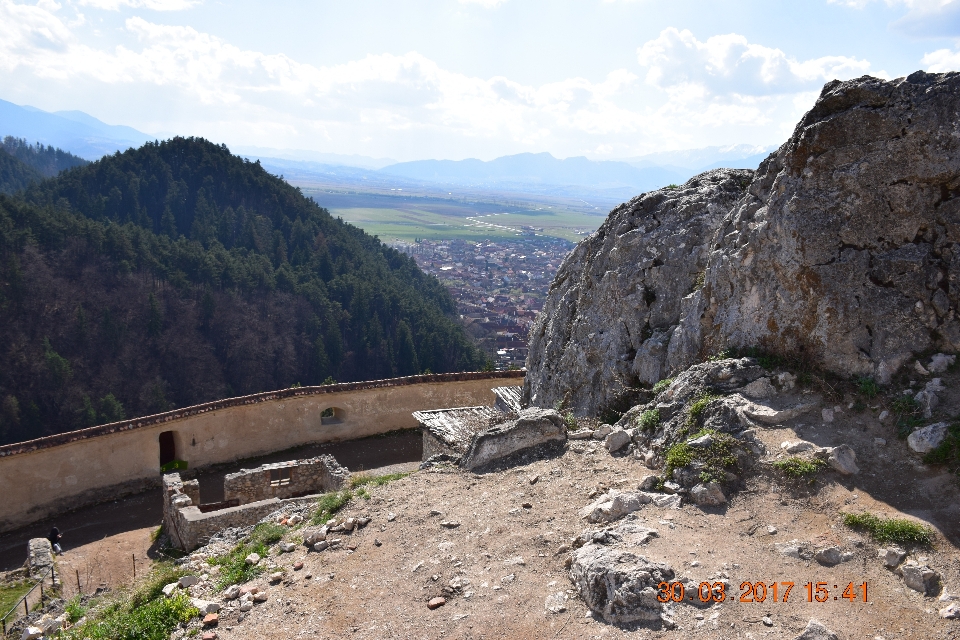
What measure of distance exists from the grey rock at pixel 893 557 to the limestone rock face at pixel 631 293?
529 centimetres

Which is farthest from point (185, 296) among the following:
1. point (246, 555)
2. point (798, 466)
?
point (798, 466)

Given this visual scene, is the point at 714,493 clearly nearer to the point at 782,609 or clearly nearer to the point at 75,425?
the point at 782,609

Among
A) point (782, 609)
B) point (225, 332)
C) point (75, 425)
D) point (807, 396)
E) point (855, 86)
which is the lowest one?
point (75, 425)

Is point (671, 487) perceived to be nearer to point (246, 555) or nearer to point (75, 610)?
point (246, 555)

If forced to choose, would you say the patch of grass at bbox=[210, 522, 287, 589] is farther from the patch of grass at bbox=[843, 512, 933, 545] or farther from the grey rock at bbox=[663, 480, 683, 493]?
the patch of grass at bbox=[843, 512, 933, 545]

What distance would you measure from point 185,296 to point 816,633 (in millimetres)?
51582

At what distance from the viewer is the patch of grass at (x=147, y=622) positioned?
753 cm

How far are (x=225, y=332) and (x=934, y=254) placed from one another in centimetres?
4978

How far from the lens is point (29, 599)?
11.9 m

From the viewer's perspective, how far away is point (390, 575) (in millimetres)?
7824

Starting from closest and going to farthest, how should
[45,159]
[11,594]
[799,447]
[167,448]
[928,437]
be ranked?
1. [928,437]
2. [799,447]
3. [11,594]
4. [167,448]
5. [45,159]

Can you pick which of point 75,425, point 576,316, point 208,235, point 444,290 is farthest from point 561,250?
point 576,316

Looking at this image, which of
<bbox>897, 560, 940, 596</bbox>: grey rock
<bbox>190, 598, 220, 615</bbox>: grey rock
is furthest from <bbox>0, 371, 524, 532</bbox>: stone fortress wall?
<bbox>897, 560, 940, 596</bbox>: grey rock

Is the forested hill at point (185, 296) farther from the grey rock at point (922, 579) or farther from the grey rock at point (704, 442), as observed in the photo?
the grey rock at point (922, 579)
